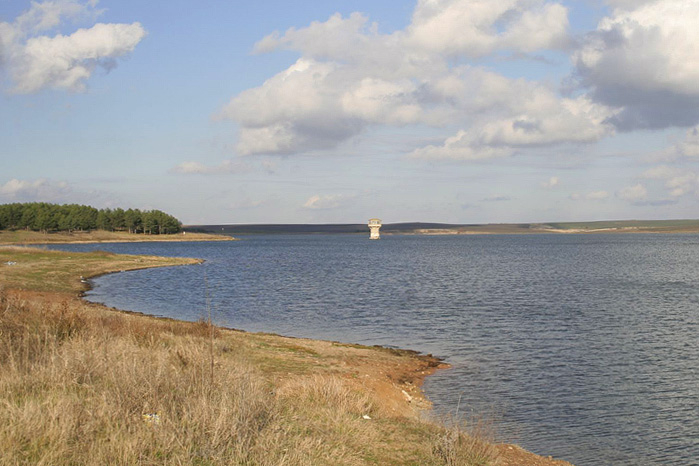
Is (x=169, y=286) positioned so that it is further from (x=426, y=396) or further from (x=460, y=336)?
(x=426, y=396)

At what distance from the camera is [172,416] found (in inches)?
332

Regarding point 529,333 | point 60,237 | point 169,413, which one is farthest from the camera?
point 60,237

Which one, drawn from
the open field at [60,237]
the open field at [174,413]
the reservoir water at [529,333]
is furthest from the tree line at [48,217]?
the open field at [174,413]

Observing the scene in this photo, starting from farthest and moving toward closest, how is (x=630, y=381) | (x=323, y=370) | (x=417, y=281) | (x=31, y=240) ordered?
(x=31, y=240) < (x=417, y=281) < (x=630, y=381) < (x=323, y=370)

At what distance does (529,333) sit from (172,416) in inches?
919

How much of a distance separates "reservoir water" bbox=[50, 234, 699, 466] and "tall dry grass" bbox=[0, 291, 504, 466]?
5163 mm

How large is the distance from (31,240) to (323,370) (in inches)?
6566

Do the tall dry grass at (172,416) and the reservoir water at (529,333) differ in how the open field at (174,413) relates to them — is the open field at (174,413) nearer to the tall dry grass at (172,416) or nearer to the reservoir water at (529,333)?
the tall dry grass at (172,416)

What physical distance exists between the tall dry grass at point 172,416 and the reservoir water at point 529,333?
5.16 m

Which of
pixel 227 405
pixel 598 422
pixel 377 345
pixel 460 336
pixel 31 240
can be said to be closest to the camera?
pixel 227 405

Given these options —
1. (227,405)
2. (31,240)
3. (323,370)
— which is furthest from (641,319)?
(31,240)

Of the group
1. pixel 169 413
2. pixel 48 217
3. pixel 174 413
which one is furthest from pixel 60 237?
pixel 174 413

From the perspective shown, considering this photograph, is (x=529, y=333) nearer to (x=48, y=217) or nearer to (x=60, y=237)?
(x=60, y=237)

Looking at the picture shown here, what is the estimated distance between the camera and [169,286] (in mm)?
51531
